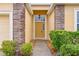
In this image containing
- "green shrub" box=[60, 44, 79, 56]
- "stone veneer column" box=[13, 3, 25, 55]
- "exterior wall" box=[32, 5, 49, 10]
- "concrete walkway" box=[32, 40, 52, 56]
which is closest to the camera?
"green shrub" box=[60, 44, 79, 56]

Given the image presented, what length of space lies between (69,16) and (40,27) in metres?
12.8

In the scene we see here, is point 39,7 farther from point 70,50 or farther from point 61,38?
point 70,50

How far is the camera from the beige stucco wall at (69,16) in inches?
609

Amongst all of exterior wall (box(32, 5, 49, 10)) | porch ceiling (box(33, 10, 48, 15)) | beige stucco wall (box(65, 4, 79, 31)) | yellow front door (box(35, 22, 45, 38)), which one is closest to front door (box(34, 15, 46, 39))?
yellow front door (box(35, 22, 45, 38))

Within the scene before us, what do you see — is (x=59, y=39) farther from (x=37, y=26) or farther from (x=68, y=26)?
(x=37, y=26)

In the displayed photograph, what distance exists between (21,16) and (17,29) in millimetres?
819

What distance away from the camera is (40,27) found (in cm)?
2816

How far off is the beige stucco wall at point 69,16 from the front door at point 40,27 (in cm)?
1182

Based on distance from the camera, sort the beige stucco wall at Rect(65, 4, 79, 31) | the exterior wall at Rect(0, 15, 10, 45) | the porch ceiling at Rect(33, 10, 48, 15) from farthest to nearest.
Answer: the porch ceiling at Rect(33, 10, 48, 15) → the beige stucco wall at Rect(65, 4, 79, 31) → the exterior wall at Rect(0, 15, 10, 45)

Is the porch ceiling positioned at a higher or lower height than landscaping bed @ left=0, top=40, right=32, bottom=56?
higher

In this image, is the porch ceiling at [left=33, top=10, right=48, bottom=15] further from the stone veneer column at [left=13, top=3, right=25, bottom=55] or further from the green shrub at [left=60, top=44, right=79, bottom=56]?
the green shrub at [left=60, top=44, right=79, bottom=56]

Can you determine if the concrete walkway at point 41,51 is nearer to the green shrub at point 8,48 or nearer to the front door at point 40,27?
the green shrub at point 8,48

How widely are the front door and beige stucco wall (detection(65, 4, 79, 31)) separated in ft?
38.8

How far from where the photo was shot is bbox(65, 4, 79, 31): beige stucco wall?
15.5 meters
